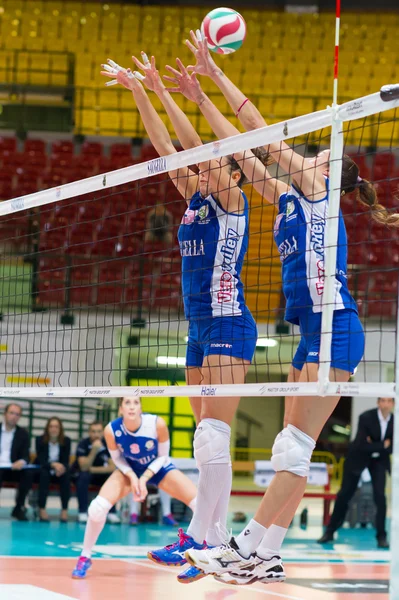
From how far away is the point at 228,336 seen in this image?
5.26 metres

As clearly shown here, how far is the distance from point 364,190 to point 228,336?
3.85 feet

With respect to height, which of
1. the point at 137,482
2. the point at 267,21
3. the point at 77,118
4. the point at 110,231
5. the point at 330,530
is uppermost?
the point at 267,21

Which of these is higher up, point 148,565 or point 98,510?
point 98,510

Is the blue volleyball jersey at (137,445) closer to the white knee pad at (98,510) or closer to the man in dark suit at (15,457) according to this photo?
the white knee pad at (98,510)

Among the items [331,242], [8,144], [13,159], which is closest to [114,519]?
[13,159]

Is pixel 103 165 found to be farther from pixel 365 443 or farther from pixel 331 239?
pixel 331 239

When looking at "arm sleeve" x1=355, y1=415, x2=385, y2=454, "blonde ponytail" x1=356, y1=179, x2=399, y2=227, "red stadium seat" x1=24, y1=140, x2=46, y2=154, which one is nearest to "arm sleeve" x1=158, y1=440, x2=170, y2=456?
"arm sleeve" x1=355, y1=415, x2=385, y2=454

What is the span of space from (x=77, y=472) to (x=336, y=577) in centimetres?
646

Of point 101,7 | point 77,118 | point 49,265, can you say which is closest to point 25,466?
point 49,265

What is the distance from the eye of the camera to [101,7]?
23.5m

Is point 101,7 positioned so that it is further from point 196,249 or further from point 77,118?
point 196,249

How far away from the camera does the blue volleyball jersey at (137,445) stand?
9703mm

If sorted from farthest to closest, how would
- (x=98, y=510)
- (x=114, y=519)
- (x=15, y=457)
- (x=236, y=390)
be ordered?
(x=114, y=519)
(x=15, y=457)
(x=98, y=510)
(x=236, y=390)

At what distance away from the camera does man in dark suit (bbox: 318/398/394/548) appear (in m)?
12.7
